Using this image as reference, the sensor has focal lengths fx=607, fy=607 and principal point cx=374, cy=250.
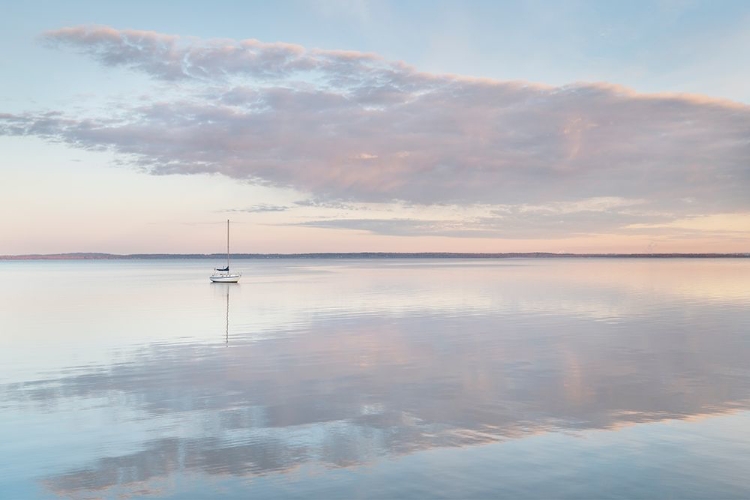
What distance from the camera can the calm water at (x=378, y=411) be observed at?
1227 cm

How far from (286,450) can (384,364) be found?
450 inches

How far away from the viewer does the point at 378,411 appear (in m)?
17.6

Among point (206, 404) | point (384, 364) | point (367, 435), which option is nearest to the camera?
point (367, 435)

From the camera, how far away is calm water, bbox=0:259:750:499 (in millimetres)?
12273

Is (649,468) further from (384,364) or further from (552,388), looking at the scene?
(384,364)

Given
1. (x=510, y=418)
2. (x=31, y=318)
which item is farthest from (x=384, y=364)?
(x=31, y=318)

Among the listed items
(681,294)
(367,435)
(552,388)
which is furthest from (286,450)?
(681,294)

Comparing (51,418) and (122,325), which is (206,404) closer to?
(51,418)

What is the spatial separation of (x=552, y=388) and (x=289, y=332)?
61.0ft

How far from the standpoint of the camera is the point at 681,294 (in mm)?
64500

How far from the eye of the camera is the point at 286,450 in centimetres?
1395

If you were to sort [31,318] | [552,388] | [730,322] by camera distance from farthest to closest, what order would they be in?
[31,318] → [730,322] → [552,388]

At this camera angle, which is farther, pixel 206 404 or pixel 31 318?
pixel 31 318

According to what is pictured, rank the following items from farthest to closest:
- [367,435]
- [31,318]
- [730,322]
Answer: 1. [31,318]
2. [730,322]
3. [367,435]
